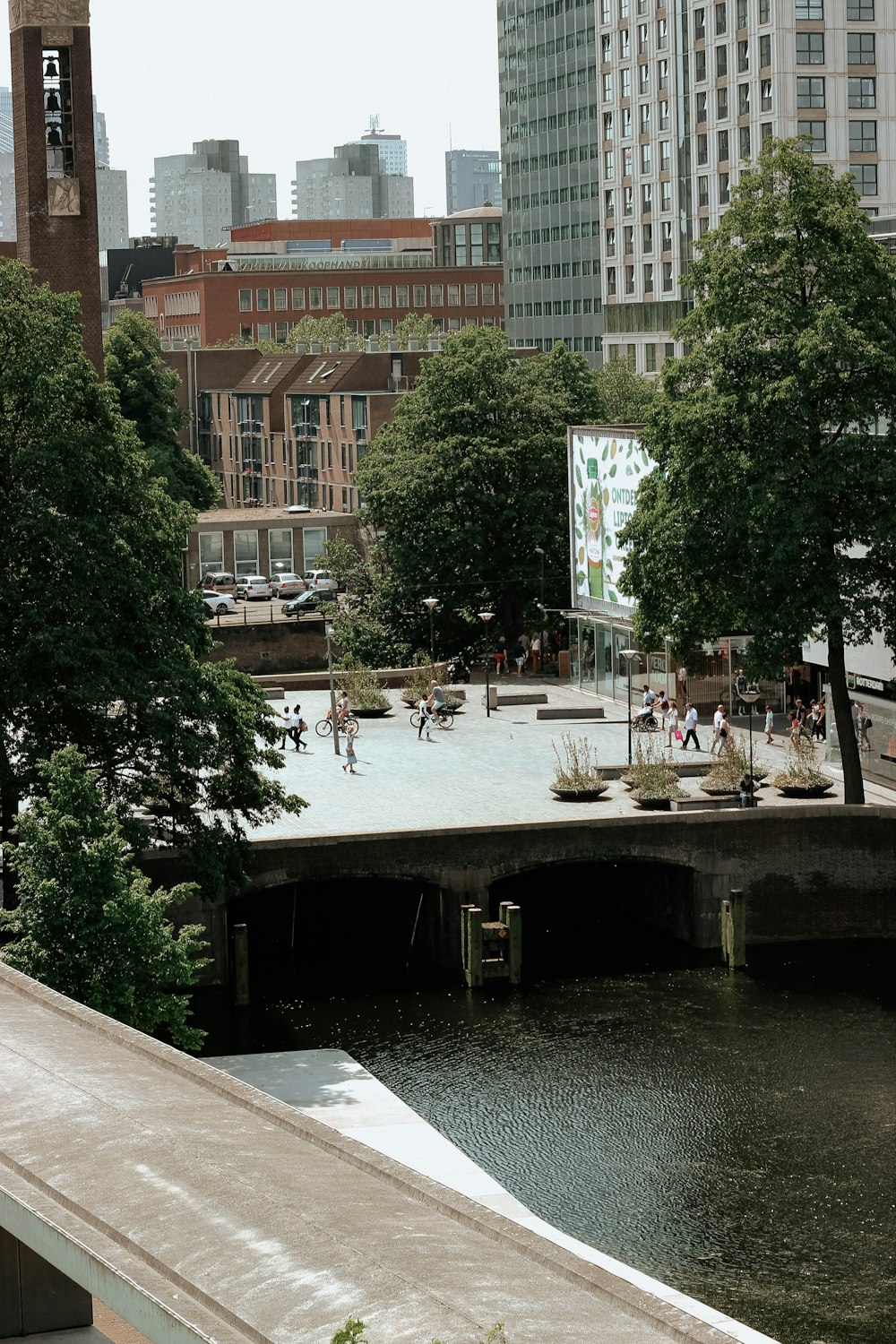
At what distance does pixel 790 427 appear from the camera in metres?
45.1

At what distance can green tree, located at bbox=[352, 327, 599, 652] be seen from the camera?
245ft

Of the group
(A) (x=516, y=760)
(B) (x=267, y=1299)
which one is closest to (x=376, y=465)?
A: (A) (x=516, y=760)

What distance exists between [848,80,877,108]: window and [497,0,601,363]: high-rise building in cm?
2590

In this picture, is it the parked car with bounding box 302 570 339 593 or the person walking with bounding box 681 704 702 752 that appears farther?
the parked car with bounding box 302 570 339 593

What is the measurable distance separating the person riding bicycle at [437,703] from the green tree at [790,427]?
44.9 ft

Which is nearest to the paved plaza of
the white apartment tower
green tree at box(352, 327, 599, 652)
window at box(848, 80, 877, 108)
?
green tree at box(352, 327, 599, 652)

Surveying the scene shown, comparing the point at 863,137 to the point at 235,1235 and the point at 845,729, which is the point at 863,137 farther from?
the point at 235,1235

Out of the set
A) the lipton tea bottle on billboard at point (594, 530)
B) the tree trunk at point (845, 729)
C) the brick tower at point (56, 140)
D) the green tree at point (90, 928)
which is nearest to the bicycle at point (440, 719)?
the lipton tea bottle on billboard at point (594, 530)

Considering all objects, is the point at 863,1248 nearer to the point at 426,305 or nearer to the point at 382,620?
the point at 382,620

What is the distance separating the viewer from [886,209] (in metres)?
111

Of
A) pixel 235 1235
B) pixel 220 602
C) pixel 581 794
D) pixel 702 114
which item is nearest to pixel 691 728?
pixel 581 794

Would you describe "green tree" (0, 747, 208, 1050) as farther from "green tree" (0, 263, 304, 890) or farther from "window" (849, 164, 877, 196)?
"window" (849, 164, 877, 196)

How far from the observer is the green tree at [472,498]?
245 ft

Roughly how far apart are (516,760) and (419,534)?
21721 mm
